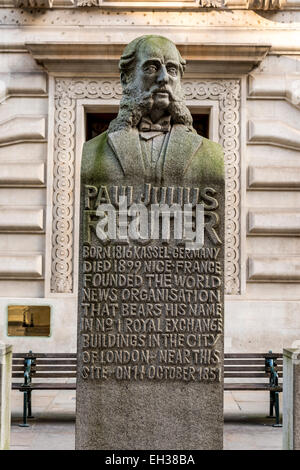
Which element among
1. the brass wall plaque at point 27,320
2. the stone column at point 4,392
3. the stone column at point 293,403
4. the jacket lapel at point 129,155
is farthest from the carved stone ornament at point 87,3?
the stone column at point 293,403

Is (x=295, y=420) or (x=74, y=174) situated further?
(x=74, y=174)

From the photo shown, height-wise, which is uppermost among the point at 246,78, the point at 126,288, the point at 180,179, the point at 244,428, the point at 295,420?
the point at 246,78

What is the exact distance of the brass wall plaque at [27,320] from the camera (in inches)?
408

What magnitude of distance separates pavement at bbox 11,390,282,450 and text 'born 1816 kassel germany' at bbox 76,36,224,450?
1702mm

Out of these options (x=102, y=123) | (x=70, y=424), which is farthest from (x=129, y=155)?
(x=102, y=123)

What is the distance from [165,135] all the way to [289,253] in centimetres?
605

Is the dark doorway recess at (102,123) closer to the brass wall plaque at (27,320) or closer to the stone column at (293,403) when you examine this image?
the brass wall plaque at (27,320)

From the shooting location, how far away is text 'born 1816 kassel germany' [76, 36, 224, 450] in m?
4.93

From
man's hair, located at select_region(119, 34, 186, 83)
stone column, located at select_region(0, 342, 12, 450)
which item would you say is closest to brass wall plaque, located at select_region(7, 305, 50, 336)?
stone column, located at select_region(0, 342, 12, 450)

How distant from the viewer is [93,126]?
36.7 feet

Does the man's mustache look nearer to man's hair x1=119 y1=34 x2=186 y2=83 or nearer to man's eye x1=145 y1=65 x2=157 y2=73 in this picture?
man's eye x1=145 y1=65 x2=157 y2=73

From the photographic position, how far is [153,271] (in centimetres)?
497

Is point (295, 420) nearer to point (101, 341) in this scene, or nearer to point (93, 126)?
point (101, 341)

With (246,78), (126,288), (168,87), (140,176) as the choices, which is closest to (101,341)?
(126,288)
